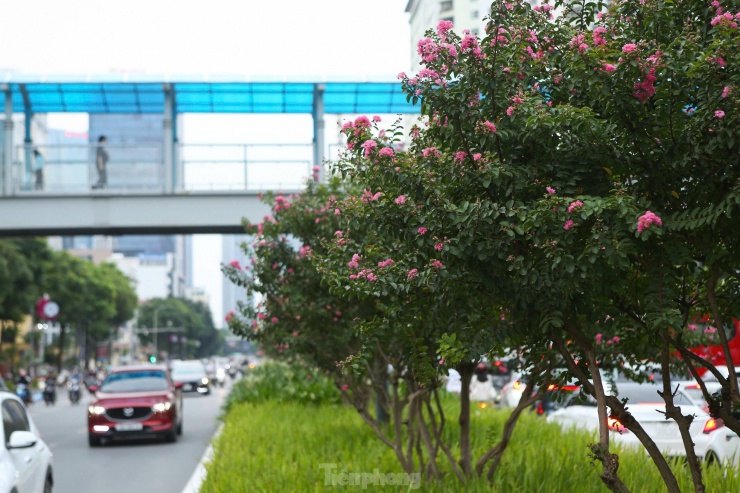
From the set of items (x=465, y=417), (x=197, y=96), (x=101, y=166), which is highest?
(x=197, y=96)

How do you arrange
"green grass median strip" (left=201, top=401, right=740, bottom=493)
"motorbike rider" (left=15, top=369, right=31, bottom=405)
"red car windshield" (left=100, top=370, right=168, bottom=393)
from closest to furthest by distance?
"green grass median strip" (left=201, top=401, right=740, bottom=493) < "red car windshield" (left=100, top=370, right=168, bottom=393) < "motorbike rider" (left=15, top=369, right=31, bottom=405)

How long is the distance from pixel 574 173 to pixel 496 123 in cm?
48

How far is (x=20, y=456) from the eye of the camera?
8.74 meters

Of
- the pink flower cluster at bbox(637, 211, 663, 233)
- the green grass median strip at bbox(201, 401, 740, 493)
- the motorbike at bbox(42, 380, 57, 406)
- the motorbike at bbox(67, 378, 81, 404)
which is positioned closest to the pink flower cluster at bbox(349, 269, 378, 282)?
the pink flower cluster at bbox(637, 211, 663, 233)

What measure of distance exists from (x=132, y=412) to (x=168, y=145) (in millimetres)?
5999

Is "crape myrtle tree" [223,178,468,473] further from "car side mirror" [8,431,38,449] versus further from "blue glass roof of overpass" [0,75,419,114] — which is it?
"blue glass roof of overpass" [0,75,419,114]

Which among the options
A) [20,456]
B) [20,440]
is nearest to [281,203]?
[20,456]

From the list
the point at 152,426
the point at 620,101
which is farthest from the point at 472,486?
the point at 152,426

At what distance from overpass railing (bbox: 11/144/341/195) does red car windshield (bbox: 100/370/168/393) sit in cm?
386

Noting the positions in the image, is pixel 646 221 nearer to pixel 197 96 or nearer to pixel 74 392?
pixel 197 96

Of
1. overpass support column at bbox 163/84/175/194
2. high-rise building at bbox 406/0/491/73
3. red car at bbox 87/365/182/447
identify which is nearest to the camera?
red car at bbox 87/365/182/447

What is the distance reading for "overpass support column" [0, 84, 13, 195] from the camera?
77.1 feet

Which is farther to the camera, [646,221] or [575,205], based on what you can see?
[575,205]

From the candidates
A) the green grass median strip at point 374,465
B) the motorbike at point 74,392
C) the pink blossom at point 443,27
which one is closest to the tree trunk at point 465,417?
the green grass median strip at point 374,465
